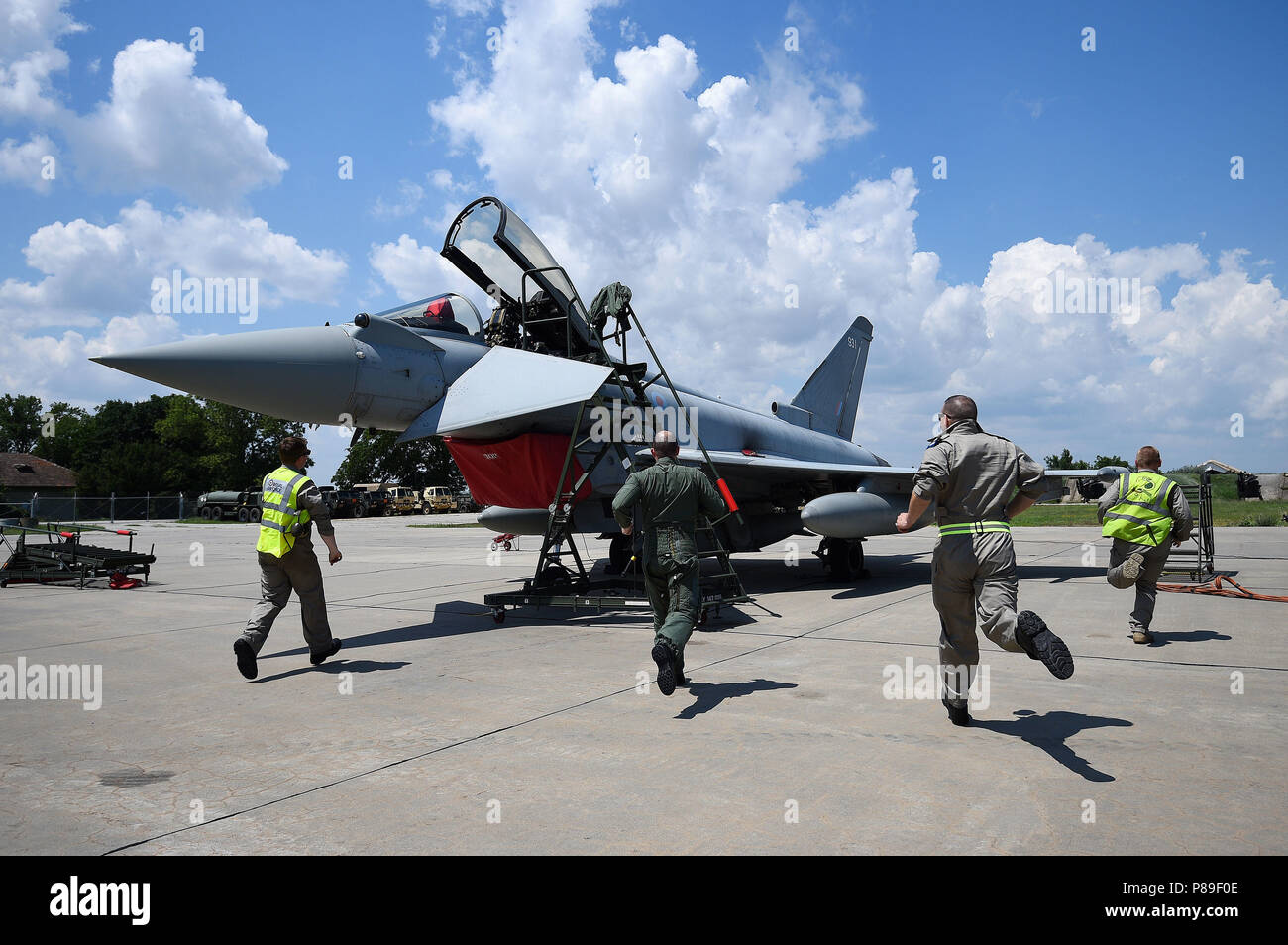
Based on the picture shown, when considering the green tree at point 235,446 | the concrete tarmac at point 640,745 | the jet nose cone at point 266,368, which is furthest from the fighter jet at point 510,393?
the green tree at point 235,446

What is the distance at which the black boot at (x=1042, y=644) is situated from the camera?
3709 mm

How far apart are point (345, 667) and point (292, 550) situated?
1.03 m

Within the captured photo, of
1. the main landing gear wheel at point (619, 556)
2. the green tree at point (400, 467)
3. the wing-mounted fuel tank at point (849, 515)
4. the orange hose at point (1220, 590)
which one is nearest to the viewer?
the orange hose at point (1220, 590)

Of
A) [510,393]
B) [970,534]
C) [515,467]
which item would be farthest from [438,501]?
[970,534]

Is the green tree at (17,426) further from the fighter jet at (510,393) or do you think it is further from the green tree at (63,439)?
the fighter jet at (510,393)

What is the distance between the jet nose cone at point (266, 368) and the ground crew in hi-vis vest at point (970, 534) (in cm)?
586

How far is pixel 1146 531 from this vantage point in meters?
7.04

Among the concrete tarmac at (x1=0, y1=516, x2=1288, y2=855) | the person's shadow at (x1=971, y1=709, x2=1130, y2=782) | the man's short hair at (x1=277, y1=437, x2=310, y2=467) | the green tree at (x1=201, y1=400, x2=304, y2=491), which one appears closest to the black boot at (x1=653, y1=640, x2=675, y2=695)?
the concrete tarmac at (x1=0, y1=516, x2=1288, y2=855)

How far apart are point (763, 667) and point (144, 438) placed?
91.4 meters

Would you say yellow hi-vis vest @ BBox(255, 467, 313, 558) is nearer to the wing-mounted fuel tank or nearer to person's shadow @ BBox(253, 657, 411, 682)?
person's shadow @ BBox(253, 657, 411, 682)

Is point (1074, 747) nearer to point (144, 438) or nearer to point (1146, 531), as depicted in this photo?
point (1146, 531)

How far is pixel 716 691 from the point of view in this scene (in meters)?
5.29

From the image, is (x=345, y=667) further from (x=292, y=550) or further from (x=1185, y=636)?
(x=1185, y=636)
